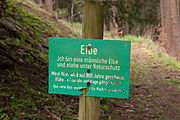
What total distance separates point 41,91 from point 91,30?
226 cm

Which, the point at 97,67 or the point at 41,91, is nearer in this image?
the point at 97,67

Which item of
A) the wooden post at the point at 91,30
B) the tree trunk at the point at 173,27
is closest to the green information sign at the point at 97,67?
the wooden post at the point at 91,30

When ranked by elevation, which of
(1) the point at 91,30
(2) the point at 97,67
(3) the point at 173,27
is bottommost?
(2) the point at 97,67

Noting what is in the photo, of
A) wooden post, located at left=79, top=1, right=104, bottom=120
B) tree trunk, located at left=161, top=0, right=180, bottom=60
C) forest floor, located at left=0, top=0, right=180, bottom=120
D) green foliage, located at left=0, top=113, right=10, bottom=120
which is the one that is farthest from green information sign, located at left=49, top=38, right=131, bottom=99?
tree trunk, located at left=161, top=0, right=180, bottom=60

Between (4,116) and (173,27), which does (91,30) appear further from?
(173,27)

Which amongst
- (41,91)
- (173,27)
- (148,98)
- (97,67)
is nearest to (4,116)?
(41,91)

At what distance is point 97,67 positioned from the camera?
201 centimetres

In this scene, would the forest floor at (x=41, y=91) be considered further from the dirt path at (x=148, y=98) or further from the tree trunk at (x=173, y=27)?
Answer: the tree trunk at (x=173, y=27)

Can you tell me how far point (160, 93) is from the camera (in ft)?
18.4

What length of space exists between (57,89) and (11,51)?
8.78 ft

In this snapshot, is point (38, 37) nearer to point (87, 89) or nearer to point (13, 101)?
point (13, 101)

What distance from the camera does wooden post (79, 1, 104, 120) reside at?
213 cm

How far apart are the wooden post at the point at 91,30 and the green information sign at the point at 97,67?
5.0 inches

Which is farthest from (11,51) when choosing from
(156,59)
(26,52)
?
(156,59)
